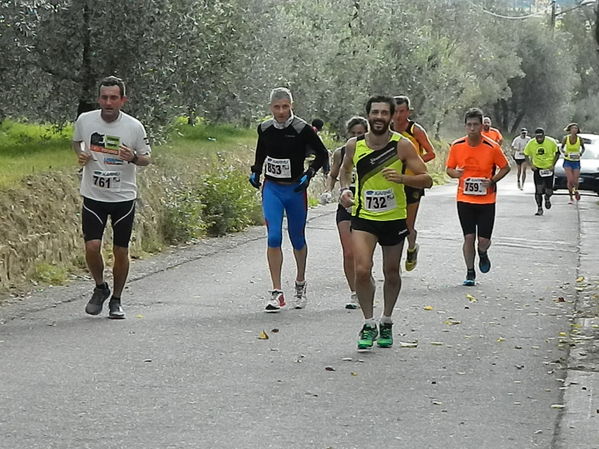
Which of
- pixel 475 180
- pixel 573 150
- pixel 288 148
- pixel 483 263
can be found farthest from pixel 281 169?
pixel 573 150

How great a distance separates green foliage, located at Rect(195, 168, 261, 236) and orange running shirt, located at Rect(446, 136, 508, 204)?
558 centimetres

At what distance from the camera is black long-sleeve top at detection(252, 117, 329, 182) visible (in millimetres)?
10547

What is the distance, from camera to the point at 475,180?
41.7ft

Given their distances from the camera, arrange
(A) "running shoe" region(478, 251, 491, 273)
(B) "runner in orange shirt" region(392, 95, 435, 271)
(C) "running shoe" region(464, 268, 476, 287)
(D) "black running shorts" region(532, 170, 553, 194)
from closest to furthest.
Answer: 1. (B) "runner in orange shirt" region(392, 95, 435, 271)
2. (C) "running shoe" region(464, 268, 476, 287)
3. (A) "running shoe" region(478, 251, 491, 273)
4. (D) "black running shorts" region(532, 170, 553, 194)

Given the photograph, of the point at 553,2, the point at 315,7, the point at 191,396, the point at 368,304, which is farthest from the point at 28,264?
the point at 553,2

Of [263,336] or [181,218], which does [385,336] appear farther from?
[181,218]

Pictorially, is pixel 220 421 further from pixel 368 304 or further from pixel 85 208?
pixel 85 208

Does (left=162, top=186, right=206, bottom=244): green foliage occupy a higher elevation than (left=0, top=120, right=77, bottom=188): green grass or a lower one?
lower

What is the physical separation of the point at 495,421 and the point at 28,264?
644 centimetres

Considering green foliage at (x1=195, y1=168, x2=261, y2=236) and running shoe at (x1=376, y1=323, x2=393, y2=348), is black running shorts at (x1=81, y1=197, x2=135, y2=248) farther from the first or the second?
green foliage at (x1=195, y1=168, x2=261, y2=236)

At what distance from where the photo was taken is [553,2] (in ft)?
161

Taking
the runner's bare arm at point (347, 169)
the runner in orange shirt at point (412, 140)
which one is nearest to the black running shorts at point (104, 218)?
the runner's bare arm at point (347, 169)

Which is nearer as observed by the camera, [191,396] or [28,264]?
[191,396]

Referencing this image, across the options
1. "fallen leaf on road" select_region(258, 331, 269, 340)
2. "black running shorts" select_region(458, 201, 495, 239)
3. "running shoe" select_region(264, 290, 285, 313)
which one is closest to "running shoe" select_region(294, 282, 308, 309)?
"running shoe" select_region(264, 290, 285, 313)
